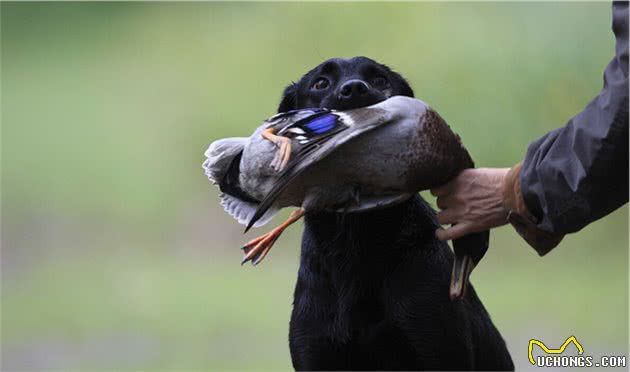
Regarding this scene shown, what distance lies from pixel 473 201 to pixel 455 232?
121mm

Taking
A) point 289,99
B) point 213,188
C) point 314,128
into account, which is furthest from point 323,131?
point 213,188

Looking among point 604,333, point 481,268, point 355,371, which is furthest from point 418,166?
point 481,268

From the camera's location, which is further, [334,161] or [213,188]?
[213,188]

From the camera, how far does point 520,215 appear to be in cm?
341

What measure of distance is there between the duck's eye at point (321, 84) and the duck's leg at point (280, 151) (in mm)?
824

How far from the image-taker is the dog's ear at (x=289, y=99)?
427 centimetres

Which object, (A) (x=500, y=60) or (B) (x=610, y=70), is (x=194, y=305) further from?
(B) (x=610, y=70)

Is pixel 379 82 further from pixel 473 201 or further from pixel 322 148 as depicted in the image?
pixel 322 148

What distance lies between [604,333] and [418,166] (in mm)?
3775

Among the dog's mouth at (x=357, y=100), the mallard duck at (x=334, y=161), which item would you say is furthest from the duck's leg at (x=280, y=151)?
the dog's mouth at (x=357, y=100)

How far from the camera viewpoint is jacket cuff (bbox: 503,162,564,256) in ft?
11.1

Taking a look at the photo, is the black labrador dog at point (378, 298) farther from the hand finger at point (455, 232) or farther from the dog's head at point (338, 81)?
the hand finger at point (455, 232)

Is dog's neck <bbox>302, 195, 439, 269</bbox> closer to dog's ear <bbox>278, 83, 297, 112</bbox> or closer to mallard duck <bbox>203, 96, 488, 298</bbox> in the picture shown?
mallard duck <bbox>203, 96, 488, 298</bbox>

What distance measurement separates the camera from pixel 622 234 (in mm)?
8742
